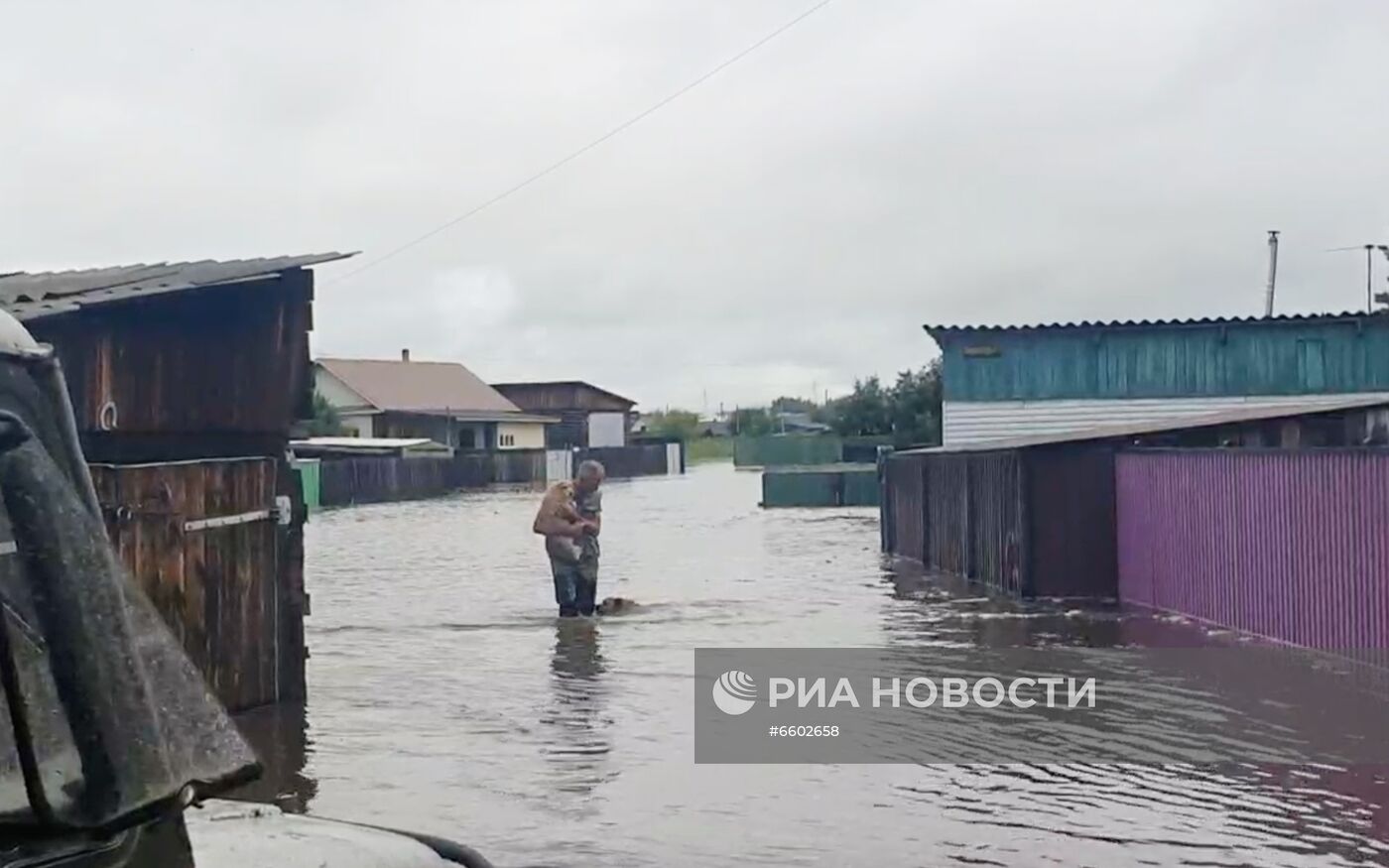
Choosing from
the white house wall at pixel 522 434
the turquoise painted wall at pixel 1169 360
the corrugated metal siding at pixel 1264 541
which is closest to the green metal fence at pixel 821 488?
the turquoise painted wall at pixel 1169 360

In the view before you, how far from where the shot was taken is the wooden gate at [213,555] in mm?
9391

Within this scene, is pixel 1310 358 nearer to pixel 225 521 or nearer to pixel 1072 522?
pixel 1072 522

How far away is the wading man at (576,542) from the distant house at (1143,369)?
15.5 m

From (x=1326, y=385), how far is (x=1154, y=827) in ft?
81.7

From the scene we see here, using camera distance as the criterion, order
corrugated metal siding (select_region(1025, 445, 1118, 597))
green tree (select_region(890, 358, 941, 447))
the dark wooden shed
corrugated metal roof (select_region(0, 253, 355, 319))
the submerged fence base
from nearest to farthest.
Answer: corrugated metal roof (select_region(0, 253, 355, 319))
the dark wooden shed
corrugated metal siding (select_region(1025, 445, 1118, 597))
the submerged fence base
green tree (select_region(890, 358, 941, 447))

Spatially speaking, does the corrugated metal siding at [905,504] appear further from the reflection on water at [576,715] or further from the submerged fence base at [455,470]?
the submerged fence base at [455,470]

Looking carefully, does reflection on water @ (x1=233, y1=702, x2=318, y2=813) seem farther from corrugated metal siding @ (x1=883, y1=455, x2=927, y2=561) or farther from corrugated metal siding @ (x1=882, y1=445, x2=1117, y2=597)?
corrugated metal siding @ (x1=883, y1=455, x2=927, y2=561)

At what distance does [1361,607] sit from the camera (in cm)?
1253

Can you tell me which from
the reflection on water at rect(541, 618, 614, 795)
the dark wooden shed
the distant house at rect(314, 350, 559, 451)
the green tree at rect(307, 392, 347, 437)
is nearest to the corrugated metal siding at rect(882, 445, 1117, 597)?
the reflection on water at rect(541, 618, 614, 795)

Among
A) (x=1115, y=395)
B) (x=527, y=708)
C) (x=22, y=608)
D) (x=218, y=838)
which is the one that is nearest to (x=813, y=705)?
(x=527, y=708)

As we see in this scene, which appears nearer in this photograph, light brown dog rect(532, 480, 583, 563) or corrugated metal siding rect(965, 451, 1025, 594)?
light brown dog rect(532, 480, 583, 563)

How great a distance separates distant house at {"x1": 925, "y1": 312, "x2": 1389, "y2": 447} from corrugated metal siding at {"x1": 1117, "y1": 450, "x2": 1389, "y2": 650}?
13.6 metres

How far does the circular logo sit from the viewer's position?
37.8ft

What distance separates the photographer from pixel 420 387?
82312 millimetres
